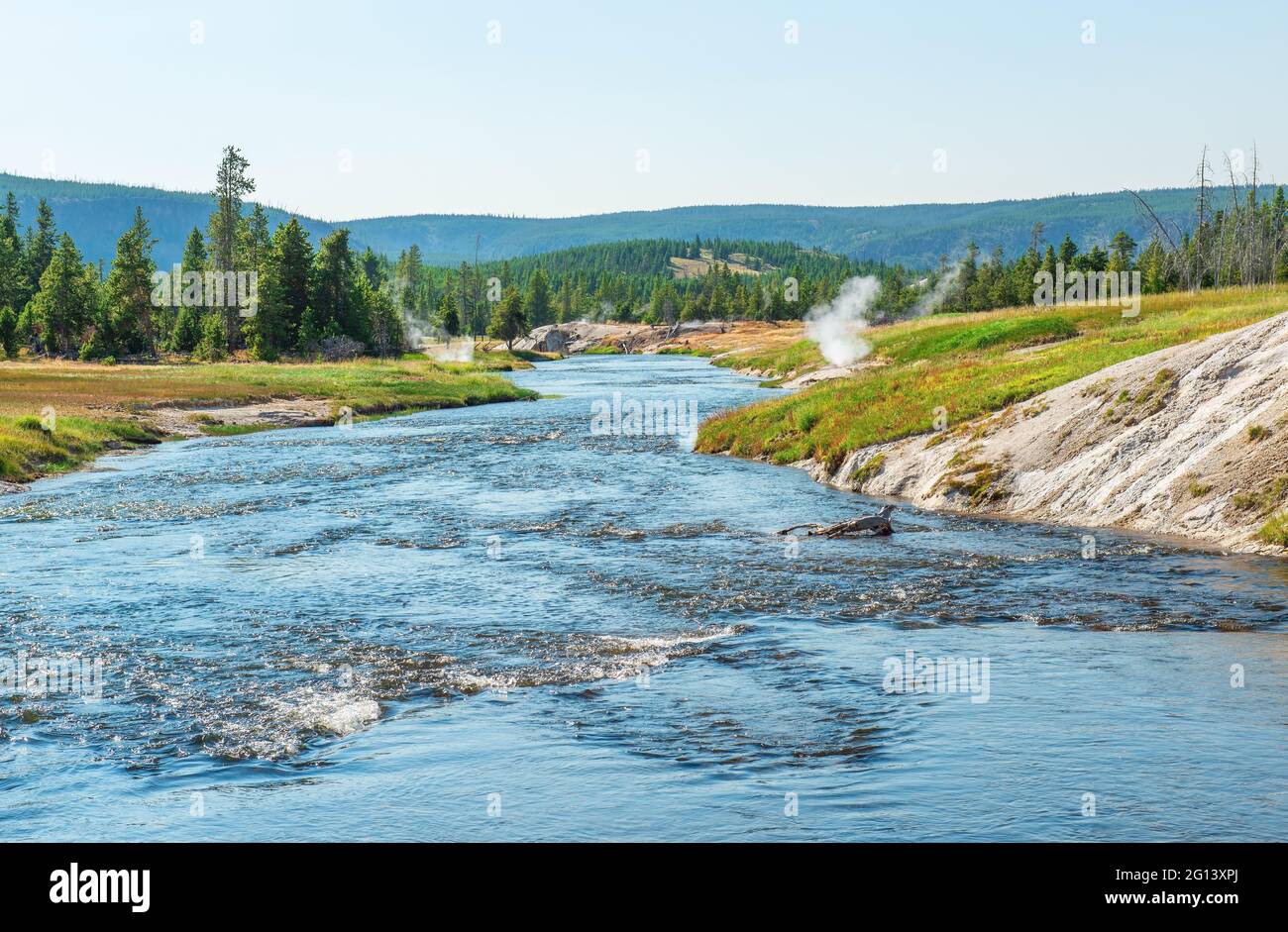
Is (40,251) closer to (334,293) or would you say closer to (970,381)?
(334,293)

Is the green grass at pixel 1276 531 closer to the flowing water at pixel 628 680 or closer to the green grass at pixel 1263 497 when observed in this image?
the green grass at pixel 1263 497

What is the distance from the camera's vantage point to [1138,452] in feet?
95.9

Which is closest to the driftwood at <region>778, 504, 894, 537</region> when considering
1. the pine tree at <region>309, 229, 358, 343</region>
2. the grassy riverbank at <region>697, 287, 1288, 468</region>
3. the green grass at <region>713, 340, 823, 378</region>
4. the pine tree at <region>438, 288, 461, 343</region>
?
the grassy riverbank at <region>697, 287, 1288, 468</region>

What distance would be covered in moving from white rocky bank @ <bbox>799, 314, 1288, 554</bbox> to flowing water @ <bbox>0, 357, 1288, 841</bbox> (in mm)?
1849

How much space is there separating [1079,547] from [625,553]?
9537 mm

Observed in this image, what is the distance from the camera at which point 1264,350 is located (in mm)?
30156

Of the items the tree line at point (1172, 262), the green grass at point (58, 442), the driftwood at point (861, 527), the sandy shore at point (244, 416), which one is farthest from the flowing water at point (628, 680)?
the tree line at point (1172, 262)

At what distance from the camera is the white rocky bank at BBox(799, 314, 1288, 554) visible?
26.3 m

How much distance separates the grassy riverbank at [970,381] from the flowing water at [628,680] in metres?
9.47

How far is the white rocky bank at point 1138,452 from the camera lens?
26.3 meters
